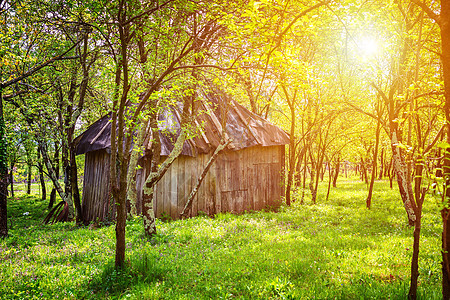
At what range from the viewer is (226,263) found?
6.10 metres

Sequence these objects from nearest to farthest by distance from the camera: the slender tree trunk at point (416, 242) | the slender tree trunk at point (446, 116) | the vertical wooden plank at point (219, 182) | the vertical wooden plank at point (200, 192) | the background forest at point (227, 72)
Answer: the slender tree trunk at point (446, 116) < the slender tree trunk at point (416, 242) < the background forest at point (227, 72) < the vertical wooden plank at point (200, 192) < the vertical wooden plank at point (219, 182)

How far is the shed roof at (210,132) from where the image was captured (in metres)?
12.3

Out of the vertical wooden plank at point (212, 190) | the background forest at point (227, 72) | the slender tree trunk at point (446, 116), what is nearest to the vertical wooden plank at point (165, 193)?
the background forest at point (227, 72)

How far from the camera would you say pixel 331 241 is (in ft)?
24.3

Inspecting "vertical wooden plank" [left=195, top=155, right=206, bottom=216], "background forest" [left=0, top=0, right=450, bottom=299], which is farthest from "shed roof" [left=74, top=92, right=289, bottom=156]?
"background forest" [left=0, top=0, right=450, bottom=299]

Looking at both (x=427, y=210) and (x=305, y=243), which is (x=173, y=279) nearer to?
(x=305, y=243)

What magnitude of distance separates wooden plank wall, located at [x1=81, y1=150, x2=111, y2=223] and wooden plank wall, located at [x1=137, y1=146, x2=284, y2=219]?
241 centimetres

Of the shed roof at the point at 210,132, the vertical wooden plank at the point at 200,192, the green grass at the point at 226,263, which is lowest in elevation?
the green grass at the point at 226,263

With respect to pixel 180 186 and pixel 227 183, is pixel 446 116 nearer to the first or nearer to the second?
pixel 180 186

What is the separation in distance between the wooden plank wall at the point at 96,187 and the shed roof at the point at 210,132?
0.79 meters

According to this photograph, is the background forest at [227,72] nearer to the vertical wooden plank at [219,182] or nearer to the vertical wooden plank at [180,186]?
the vertical wooden plank at [180,186]

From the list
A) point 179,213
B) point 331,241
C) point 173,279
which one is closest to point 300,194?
point 179,213

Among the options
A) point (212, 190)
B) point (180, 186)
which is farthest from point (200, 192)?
point (180, 186)

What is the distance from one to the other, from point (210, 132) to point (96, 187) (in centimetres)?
660
